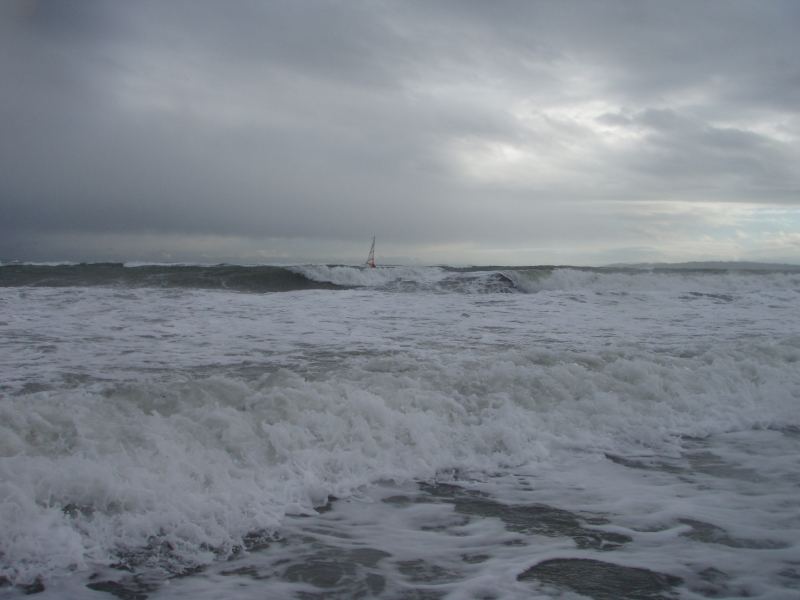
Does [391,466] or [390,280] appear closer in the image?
[391,466]

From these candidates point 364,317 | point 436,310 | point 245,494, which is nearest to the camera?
point 245,494

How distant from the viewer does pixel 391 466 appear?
4.73 m

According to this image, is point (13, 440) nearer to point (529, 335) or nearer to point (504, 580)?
point (504, 580)

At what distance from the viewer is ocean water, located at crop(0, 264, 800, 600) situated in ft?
10.0

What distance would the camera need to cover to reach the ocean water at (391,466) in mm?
3061

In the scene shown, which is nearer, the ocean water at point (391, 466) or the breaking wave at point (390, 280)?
the ocean water at point (391, 466)

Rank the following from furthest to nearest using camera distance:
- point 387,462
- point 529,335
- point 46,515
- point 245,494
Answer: point 529,335 < point 387,462 < point 245,494 < point 46,515

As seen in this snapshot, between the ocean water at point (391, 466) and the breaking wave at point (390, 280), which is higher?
the breaking wave at point (390, 280)

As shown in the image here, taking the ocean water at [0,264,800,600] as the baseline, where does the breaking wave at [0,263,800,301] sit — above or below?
above

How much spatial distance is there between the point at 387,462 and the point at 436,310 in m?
9.95

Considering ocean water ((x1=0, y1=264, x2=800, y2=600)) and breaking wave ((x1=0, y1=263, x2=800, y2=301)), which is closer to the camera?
ocean water ((x1=0, y1=264, x2=800, y2=600))

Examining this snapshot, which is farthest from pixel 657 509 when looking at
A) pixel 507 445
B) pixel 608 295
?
pixel 608 295

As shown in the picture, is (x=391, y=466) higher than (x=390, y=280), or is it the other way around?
(x=390, y=280)

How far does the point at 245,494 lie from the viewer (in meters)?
3.91
